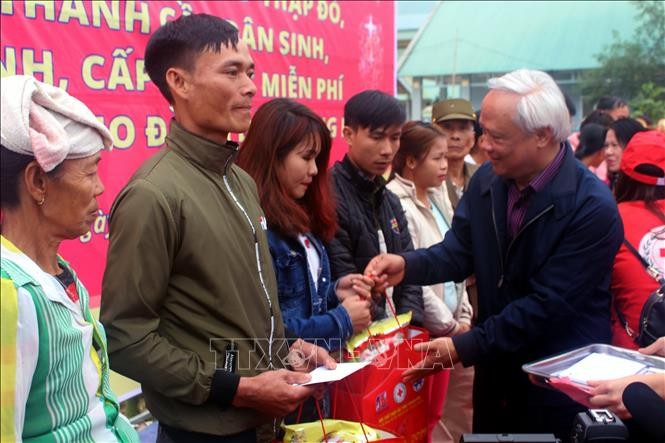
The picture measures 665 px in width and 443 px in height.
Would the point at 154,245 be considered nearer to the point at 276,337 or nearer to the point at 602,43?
the point at 276,337

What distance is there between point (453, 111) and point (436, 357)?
2626 millimetres

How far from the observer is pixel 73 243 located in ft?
9.17

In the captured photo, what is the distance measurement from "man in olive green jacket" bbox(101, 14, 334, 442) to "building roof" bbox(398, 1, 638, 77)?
12.3m

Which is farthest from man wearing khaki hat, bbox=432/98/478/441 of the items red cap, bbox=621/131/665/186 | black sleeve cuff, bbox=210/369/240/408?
black sleeve cuff, bbox=210/369/240/408

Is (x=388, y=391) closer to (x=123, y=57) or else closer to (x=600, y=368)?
(x=600, y=368)

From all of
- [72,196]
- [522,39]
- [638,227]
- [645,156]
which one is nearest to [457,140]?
[645,156]

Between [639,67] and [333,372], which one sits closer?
[333,372]

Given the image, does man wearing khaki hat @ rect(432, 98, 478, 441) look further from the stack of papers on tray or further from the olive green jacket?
the olive green jacket

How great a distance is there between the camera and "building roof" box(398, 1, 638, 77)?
45.8ft

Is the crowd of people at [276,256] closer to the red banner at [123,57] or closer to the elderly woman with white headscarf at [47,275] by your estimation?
the elderly woman with white headscarf at [47,275]

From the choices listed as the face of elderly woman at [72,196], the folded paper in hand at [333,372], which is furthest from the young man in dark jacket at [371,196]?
the face of elderly woman at [72,196]

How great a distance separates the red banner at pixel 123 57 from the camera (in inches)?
105

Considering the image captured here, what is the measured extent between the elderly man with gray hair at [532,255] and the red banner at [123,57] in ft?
4.97

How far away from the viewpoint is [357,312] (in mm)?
→ 2455
